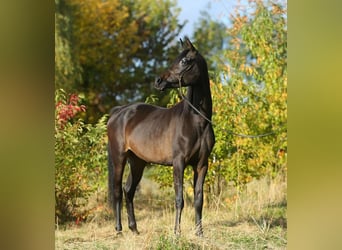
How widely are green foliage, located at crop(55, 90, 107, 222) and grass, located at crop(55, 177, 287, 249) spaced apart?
20cm

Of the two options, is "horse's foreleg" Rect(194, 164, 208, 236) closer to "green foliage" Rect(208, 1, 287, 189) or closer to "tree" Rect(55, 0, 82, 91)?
"green foliage" Rect(208, 1, 287, 189)

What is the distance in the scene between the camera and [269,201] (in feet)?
16.8

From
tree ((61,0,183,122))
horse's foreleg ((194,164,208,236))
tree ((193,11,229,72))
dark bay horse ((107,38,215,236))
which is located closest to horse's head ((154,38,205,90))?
dark bay horse ((107,38,215,236))

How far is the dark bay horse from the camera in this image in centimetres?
328

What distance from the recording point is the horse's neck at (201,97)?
3.31 m

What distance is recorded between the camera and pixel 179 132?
132 inches

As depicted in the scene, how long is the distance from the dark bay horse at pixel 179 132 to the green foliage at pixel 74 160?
0.74m

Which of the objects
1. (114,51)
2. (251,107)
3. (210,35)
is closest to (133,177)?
(251,107)

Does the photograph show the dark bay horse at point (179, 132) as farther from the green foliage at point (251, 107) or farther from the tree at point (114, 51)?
the tree at point (114, 51)

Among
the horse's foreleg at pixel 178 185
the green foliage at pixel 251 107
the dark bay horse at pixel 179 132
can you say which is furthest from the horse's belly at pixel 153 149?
the green foliage at pixel 251 107
